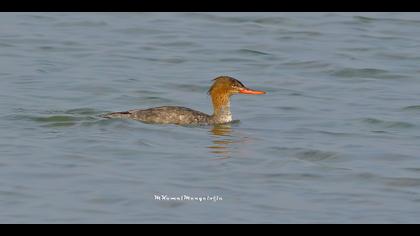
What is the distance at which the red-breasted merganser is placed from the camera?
621 inches

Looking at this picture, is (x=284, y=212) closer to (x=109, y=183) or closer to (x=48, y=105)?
(x=109, y=183)

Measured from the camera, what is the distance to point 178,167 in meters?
13.4

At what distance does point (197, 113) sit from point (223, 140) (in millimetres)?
883

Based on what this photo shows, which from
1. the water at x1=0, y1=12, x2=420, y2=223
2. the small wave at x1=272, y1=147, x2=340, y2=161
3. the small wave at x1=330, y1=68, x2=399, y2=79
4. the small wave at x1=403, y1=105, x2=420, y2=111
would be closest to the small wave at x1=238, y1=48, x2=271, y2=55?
the water at x1=0, y1=12, x2=420, y2=223

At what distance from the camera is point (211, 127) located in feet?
52.7

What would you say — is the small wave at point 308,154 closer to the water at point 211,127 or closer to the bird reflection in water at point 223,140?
the water at point 211,127

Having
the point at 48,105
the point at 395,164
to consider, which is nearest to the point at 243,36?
the point at 48,105

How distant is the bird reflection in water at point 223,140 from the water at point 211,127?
24 millimetres

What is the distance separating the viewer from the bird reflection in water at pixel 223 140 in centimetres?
1438

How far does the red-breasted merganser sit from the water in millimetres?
180

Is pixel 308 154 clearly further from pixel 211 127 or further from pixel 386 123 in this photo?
pixel 386 123

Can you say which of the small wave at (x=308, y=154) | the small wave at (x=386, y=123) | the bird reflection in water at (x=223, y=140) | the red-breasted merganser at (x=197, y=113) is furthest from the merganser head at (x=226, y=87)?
the small wave at (x=308, y=154)

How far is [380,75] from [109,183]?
848 cm

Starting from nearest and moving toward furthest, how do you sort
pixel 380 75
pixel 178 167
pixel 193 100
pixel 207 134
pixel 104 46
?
pixel 178 167
pixel 207 134
pixel 193 100
pixel 380 75
pixel 104 46
